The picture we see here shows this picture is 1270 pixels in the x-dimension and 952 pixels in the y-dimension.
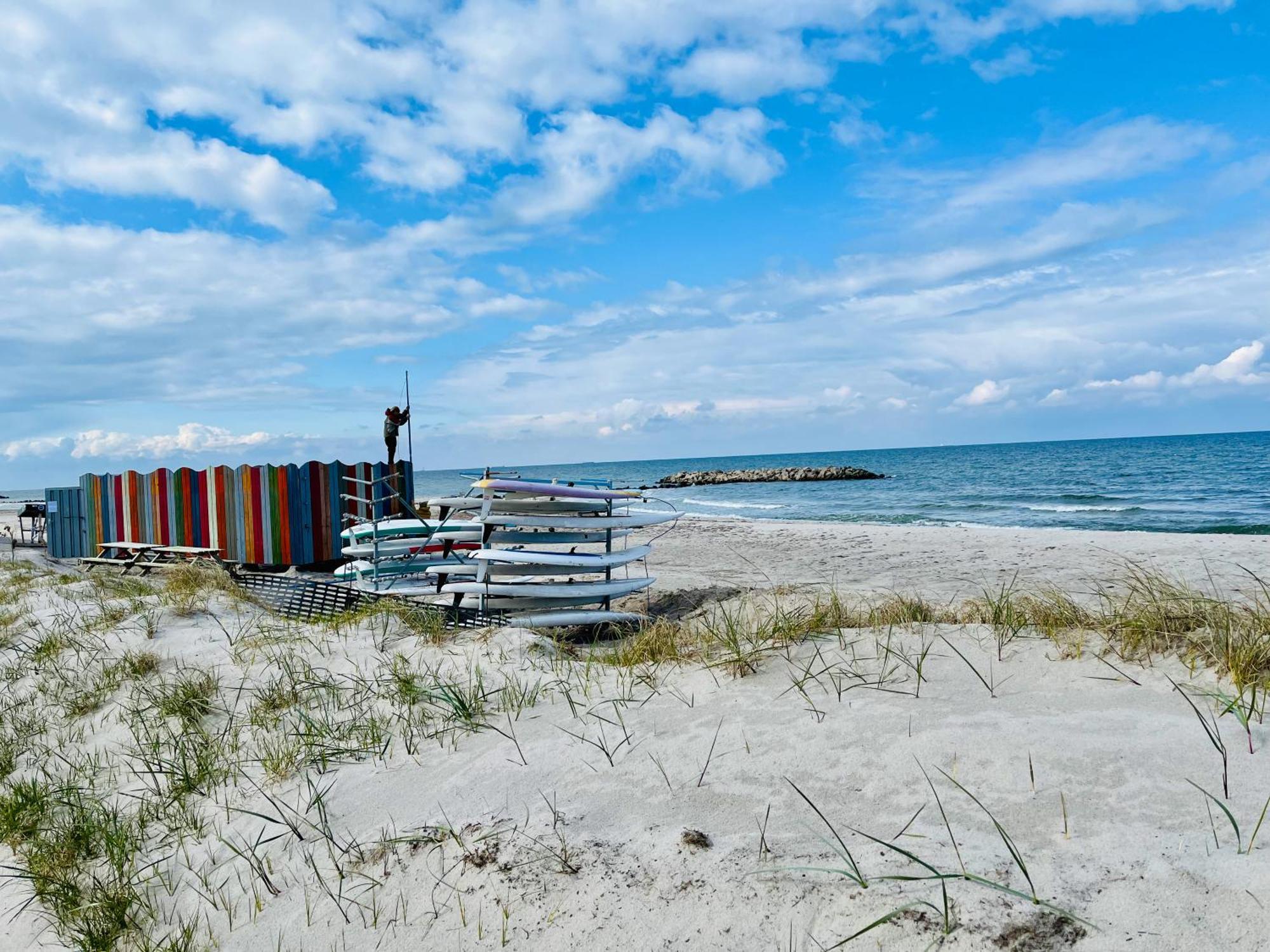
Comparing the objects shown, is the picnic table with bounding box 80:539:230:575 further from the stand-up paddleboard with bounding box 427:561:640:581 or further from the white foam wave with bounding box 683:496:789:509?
the white foam wave with bounding box 683:496:789:509

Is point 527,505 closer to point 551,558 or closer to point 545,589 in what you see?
point 551,558

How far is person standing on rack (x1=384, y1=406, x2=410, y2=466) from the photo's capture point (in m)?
11.0

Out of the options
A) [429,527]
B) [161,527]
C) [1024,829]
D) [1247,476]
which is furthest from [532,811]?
[1247,476]

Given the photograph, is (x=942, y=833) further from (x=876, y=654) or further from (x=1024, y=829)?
(x=876, y=654)

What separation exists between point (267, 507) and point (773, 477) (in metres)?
49.3

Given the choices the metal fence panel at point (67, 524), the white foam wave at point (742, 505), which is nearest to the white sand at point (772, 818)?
the metal fence panel at point (67, 524)

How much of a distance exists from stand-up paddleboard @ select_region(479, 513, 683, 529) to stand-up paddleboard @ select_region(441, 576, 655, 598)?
577 millimetres

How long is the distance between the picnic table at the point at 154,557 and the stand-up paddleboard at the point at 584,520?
7.06m

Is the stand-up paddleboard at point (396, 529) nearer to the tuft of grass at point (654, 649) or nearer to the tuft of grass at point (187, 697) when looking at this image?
the tuft of grass at point (187, 697)

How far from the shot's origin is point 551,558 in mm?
7785

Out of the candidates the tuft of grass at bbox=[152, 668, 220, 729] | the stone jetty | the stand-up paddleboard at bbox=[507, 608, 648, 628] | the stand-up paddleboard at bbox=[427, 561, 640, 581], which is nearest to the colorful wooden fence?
the stand-up paddleboard at bbox=[427, 561, 640, 581]

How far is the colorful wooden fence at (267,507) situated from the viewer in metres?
13.4

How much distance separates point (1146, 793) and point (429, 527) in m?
7.75

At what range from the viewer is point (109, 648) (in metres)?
5.39
